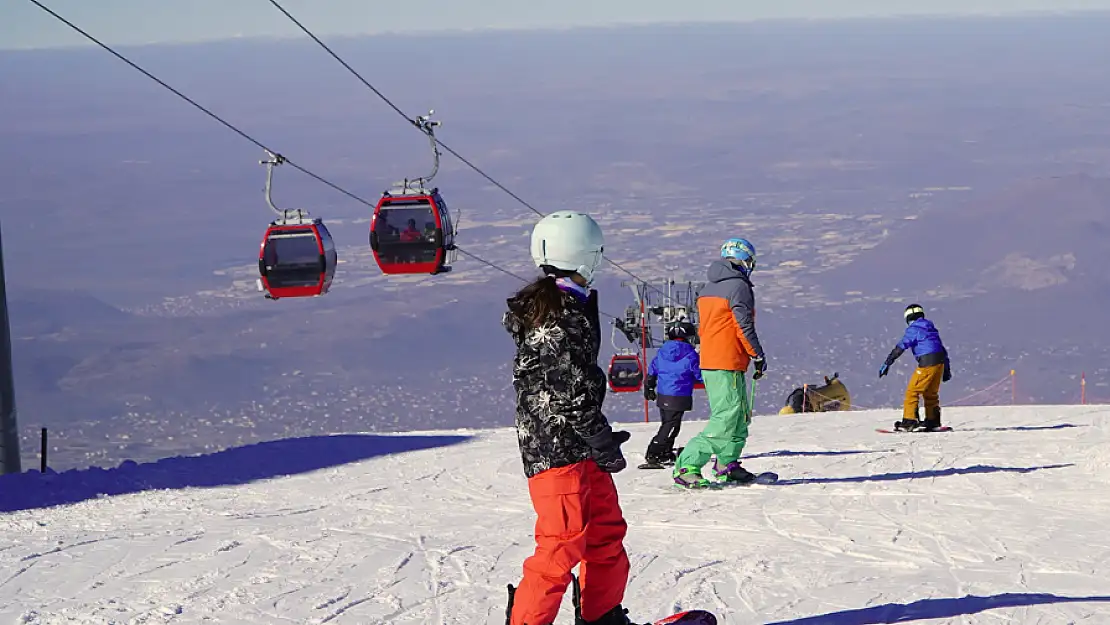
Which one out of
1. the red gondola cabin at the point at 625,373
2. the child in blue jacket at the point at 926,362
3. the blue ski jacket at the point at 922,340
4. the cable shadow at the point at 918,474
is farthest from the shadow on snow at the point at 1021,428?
the red gondola cabin at the point at 625,373

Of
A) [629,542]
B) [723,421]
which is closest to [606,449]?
[629,542]

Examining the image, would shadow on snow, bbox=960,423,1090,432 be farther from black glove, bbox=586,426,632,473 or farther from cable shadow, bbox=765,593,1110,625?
black glove, bbox=586,426,632,473

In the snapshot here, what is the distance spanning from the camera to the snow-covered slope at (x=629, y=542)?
692 cm

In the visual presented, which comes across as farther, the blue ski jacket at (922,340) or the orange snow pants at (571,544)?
the blue ski jacket at (922,340)

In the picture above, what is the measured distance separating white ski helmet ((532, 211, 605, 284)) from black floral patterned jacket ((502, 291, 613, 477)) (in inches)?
5.1

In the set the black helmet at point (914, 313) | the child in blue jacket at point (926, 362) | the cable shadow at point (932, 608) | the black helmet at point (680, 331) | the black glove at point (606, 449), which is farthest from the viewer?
the black helmet at point (914, 313)

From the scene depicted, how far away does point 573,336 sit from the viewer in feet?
18.1

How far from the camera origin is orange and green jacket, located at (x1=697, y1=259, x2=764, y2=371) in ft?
31.6

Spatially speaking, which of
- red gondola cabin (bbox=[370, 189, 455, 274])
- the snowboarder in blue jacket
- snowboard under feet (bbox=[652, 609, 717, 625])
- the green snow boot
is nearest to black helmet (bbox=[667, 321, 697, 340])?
the snowboarder in blue jacket

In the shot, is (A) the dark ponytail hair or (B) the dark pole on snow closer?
(A) the dark ponytail hair

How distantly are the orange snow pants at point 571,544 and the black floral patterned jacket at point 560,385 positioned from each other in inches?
3.3

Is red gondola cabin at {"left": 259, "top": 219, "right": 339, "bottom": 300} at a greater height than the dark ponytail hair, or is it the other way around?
red gondola cabin at {"left": 259, "top": 219, "right": 339, "bottom": 300}

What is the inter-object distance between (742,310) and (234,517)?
3.80 m

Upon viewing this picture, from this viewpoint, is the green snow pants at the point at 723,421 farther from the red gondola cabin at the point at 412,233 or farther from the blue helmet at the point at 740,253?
the red gondola cabin at the point at 412,233
